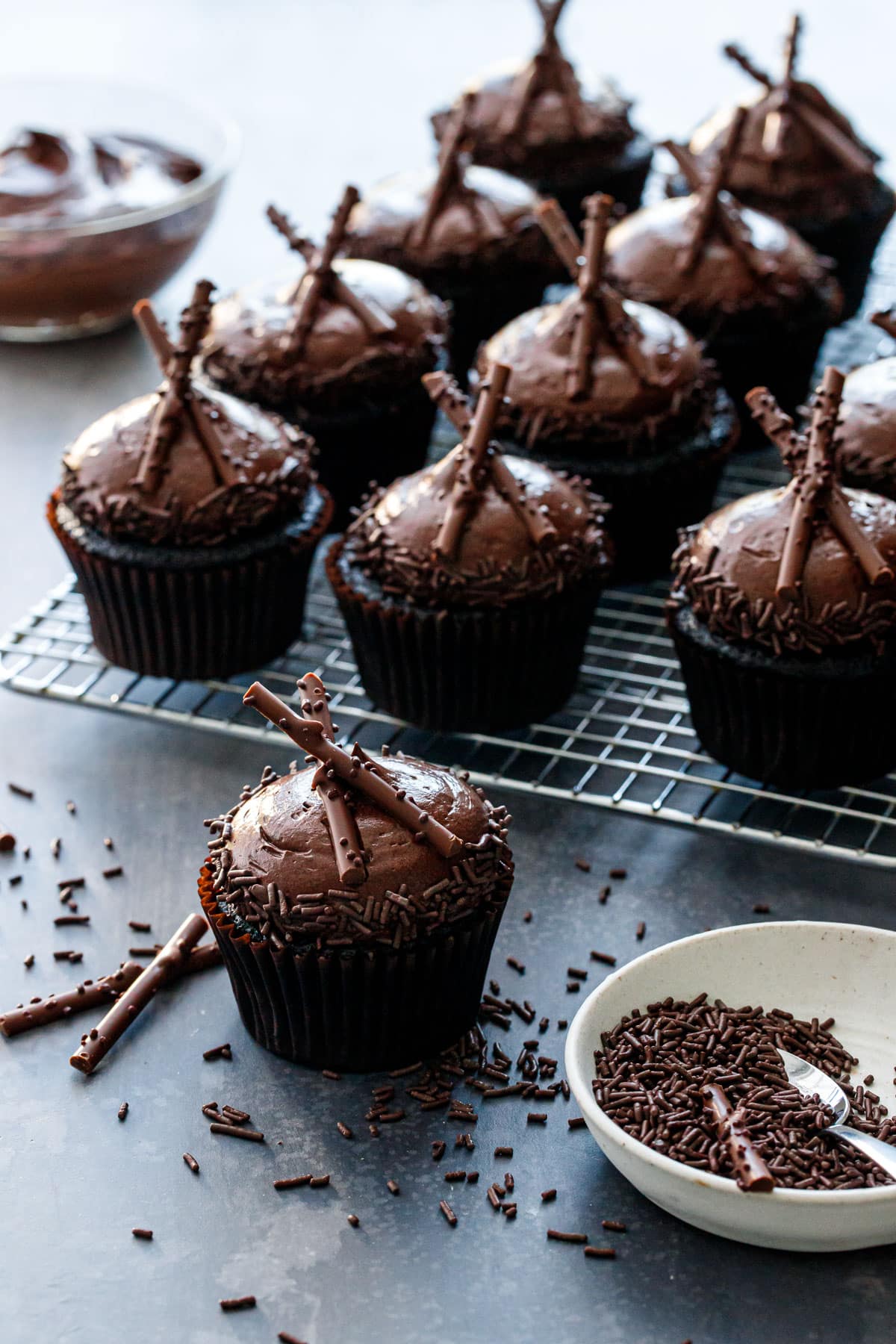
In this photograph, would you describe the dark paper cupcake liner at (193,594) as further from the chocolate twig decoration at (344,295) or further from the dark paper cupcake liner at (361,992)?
the dark paper cupcake liner at (361,992)

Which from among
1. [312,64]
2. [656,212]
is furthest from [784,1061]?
[312,64]

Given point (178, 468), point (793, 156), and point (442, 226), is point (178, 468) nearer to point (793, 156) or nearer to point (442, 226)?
point (442, 226)

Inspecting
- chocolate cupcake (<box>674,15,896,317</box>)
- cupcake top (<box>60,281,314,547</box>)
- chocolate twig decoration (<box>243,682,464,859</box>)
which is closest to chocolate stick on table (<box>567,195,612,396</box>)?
cupcake top (<box>60,281,314,547</box>)

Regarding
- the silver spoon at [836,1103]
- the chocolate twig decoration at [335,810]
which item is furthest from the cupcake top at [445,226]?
the silver spoon at [836,1103]

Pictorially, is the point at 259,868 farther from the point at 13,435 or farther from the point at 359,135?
the point at 359,135

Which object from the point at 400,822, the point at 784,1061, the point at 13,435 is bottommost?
the point at 13,435

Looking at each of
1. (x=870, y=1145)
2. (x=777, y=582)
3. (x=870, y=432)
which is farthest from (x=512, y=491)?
(x=870, y=1145)
